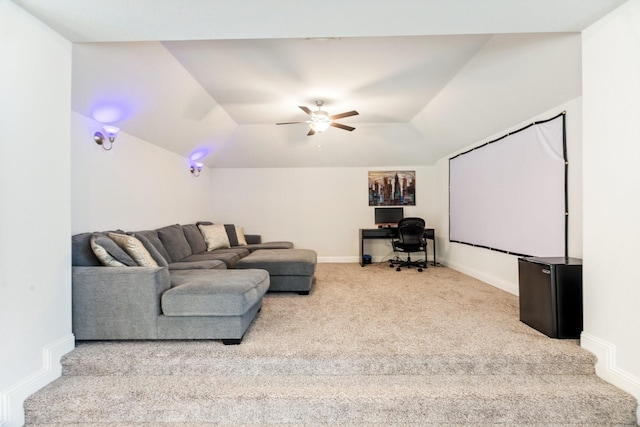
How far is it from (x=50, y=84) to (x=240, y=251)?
10.1 feet

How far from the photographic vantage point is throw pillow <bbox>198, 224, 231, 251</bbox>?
484cm

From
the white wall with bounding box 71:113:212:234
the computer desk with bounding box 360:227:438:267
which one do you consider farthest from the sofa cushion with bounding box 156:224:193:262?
A: the computer desk with bounding box 360:227:438:267

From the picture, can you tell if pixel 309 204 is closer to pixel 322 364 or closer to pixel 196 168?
pixel 196 168

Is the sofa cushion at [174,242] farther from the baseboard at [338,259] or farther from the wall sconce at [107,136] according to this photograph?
the baseboard at [338,259]

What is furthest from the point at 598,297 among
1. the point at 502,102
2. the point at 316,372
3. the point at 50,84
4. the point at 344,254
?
the point at 344,254

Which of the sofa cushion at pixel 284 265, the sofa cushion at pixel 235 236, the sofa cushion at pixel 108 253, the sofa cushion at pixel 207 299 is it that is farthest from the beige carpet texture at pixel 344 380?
the sofa cushion at pixel 235 236

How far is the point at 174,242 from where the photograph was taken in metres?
3.92

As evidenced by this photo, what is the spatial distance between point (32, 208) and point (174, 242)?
211 cm

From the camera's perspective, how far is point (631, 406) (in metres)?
1.79

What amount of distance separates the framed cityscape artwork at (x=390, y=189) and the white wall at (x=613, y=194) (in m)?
4.02

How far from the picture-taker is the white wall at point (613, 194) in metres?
1.82

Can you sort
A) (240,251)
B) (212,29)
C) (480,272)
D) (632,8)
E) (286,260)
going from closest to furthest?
1. (632,8)
2. (212,29)
3. (286,260)
4. (480,272)
5. (240,251)

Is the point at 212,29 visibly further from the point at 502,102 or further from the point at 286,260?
the point at 502,102

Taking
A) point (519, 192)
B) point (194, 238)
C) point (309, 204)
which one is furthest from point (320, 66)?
point (309, 204)
